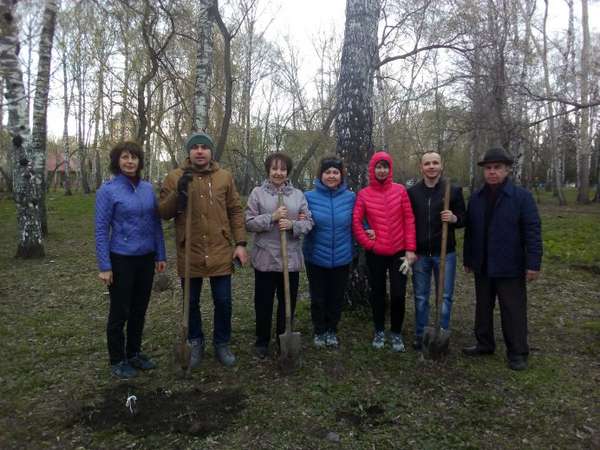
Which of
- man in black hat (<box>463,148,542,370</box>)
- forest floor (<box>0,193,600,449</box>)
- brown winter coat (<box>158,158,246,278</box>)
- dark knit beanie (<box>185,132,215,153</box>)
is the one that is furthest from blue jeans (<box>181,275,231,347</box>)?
man in black hat (<box>463,148,542,370</box>)

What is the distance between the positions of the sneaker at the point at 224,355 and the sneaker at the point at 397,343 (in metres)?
1.60

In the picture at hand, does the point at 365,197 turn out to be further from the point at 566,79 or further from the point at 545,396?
the point at 566,79

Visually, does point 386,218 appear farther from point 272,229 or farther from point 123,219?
point 123,219

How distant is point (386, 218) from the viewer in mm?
4336

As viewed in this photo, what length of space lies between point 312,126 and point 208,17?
31.2 feet

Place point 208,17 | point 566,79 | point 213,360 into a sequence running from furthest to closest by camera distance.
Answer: point 566,79, point 208,17, point 213,360

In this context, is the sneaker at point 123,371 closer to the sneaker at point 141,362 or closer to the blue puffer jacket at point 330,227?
the sneaker at point 141,362

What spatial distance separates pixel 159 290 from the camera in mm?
7098

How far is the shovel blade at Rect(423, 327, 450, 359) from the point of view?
13.9 feet

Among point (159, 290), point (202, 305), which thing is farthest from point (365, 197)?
point (159, 290)

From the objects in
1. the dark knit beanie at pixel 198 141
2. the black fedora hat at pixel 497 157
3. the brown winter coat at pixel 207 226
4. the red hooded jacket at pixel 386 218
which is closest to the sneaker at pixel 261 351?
the brown winter coat at pixel 207 226

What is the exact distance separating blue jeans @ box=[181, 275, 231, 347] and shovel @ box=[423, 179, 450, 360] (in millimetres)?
1909

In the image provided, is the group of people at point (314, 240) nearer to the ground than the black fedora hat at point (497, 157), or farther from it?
nearer to the ground

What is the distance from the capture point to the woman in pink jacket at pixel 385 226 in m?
4.32
